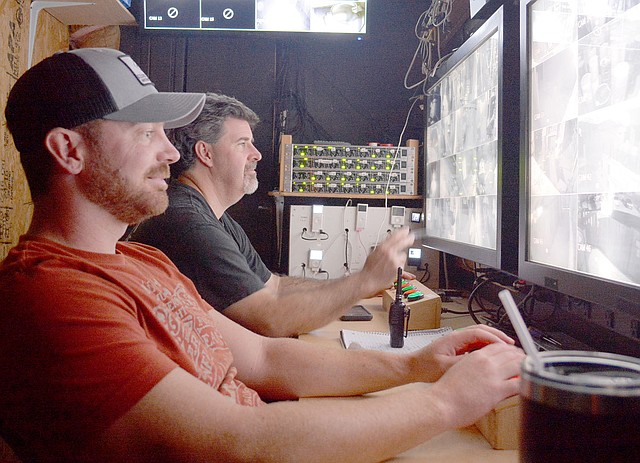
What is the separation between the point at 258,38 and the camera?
3.30 metres

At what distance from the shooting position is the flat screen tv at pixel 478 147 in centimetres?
139

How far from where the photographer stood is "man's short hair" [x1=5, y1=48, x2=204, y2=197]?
93cm

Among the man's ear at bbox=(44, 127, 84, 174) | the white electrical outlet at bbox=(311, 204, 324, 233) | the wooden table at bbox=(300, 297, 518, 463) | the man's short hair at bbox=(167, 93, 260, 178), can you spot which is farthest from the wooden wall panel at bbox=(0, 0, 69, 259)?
the wooden table at bbox=(300, 297, 518, 463)

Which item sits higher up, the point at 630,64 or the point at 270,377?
the point at 630,64

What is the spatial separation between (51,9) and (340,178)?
1859mm

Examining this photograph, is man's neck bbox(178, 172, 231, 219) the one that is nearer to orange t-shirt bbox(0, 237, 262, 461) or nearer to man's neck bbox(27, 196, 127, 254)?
man's neck bbox(27, 196, 127, 254)

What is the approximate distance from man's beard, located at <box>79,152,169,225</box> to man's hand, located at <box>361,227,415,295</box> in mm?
640

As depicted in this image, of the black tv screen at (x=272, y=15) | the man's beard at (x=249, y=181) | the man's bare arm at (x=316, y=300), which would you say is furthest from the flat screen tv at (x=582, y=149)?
the black tv screen at (x=272, y=15)

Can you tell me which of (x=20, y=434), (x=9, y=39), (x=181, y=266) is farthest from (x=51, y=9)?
(x=20, y=434)

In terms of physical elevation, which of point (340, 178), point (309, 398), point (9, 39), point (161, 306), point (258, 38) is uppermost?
point (258, 38)

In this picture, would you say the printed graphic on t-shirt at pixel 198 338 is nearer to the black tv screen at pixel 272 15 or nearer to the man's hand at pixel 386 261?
the man's hand at pixel 386 261

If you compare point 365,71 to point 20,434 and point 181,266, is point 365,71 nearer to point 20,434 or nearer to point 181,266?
point 181,266

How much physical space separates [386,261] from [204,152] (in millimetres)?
873

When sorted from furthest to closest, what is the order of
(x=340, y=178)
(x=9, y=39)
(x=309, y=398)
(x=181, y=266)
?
(x=340, y=178) < (x=9, y=39) < (x=181, y=266) < (x=309, y=398)
